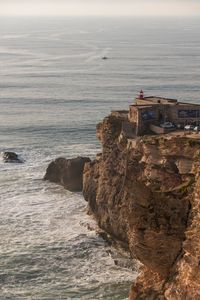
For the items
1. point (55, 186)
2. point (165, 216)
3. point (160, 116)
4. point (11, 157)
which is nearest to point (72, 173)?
point (55, 186)

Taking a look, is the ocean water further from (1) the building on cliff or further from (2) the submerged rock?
(1) the building on cliff

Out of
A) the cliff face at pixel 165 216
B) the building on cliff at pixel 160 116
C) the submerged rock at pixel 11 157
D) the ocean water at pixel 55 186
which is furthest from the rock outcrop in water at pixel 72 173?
the cliff face at pixel 165 216

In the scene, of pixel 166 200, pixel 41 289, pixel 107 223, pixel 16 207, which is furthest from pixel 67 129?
pixel 166 200

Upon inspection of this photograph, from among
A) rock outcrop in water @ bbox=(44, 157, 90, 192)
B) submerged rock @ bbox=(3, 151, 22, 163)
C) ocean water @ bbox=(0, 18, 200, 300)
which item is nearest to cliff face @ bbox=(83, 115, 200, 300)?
ocean water @ bbox=(0, 18, 200, 300)

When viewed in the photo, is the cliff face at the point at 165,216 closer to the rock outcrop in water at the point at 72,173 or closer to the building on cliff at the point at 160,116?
the building on cliff at the point at 160,116

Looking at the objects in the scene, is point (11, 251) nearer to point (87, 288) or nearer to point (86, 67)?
point (87, 288)

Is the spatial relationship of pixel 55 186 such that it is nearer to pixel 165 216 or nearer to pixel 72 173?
pixel 72 173
